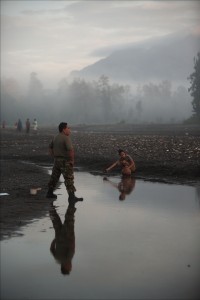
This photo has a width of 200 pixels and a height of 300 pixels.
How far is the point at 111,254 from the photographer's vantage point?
7539 mm

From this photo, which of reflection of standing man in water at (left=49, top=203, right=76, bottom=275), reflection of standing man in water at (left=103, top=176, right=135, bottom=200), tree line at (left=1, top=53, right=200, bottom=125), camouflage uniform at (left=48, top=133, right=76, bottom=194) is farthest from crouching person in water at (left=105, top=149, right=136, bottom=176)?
tree line at (left=1, top=53, right=200, bottom=125)

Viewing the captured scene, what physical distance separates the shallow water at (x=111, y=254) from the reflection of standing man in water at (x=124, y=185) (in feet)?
5.44

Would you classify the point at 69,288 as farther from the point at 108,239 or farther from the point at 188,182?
the point at 188,182

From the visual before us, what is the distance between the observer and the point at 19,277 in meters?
6.48

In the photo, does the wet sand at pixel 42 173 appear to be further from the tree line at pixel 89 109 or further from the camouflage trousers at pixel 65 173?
the tree line at pixel 89 109

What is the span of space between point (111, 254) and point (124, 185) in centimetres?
852

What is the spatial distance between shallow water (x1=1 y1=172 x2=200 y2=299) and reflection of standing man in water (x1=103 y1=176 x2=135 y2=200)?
166 centimetres

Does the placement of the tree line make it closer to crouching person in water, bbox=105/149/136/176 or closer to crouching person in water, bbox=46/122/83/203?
crouching person in water, bbox=105/149/136/176

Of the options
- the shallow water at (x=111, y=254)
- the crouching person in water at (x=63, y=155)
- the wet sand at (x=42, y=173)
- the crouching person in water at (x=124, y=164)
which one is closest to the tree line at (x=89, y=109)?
the wet sand at (x=42, y=173)

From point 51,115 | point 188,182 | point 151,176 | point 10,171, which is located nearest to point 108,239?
point 188,182

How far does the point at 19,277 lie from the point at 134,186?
31.3 ft

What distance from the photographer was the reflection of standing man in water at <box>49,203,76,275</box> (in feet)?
23.6

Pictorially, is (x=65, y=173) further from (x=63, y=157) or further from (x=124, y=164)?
(x=124, y=164)

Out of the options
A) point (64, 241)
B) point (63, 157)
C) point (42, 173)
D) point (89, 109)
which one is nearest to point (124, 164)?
point (42, 173)
